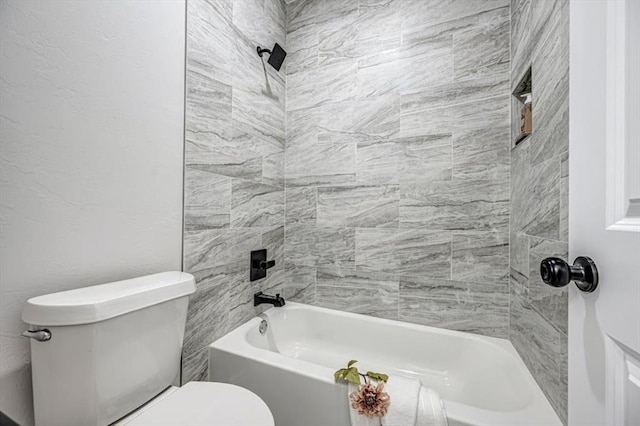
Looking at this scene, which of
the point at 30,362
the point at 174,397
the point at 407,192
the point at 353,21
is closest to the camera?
the point at 30,362

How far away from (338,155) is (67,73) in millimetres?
1373

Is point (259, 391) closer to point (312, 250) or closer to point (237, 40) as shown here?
point (312, 250)

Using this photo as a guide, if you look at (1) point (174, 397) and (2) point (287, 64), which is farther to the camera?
(2) point (287, 64)

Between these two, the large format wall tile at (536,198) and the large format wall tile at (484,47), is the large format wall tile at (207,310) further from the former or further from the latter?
the large format wall tile at (484,47)

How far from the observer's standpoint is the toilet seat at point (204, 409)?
829 millimetres

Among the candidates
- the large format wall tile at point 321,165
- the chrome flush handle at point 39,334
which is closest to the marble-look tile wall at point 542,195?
the large format wall tile at point 321,165

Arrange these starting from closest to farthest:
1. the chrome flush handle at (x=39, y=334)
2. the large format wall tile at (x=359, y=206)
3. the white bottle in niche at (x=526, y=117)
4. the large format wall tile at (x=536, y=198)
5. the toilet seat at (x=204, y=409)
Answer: the chrome flush handle at (x=39, y=334) < the toilet seat at (x=204, y=409) < the large format wall tile at (x=536, y=198) < the white bottle in niche at (x=526, y=117) < the large format wall tile at (x=359, y=206)

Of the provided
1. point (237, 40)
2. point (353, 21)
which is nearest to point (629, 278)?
point (237, 40)

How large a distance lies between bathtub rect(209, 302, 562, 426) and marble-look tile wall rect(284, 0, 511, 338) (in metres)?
0.11

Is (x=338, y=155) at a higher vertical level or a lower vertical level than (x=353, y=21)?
lower

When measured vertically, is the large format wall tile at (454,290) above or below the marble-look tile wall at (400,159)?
below

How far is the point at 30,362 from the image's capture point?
2.64 ft

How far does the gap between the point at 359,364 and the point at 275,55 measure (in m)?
2.06

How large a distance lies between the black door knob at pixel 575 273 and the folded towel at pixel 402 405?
665 millimetres
